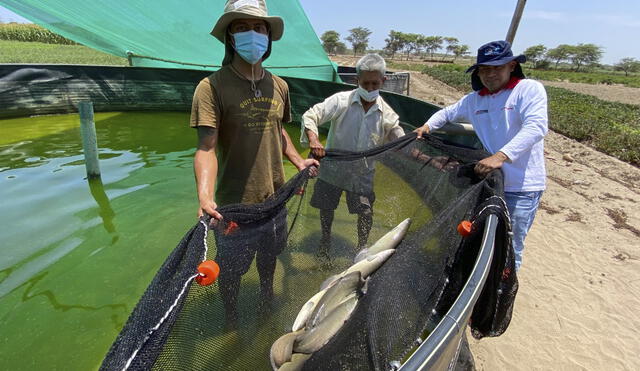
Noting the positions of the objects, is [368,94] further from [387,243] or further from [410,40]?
[410,40]

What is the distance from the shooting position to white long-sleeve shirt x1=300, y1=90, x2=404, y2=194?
2.83 m

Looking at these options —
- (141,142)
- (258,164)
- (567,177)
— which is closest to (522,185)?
(258,164)

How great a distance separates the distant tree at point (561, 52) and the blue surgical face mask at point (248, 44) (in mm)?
88219

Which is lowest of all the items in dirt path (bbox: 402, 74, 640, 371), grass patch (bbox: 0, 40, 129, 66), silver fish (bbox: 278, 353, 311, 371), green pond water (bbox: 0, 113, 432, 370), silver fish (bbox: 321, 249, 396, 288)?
dirt path (bbox: 402, 74, 640, 371)

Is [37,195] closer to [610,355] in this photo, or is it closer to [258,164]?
[258,164]

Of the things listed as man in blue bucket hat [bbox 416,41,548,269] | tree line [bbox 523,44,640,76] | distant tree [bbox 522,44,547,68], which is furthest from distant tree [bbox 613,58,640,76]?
man in blue bucket hat [bbox 416,41,548,269]

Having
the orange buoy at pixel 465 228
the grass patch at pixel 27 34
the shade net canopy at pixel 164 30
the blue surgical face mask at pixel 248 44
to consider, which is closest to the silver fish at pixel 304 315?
the orange buoy at pixel 465 228

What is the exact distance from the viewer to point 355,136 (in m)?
3.07

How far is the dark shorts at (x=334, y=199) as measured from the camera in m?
2.77

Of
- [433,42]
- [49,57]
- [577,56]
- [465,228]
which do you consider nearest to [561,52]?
[577,56]

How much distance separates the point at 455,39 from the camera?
94.8m

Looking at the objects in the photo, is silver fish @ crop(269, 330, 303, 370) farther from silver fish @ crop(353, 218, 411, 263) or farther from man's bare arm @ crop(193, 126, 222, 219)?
silver fish @ crop(353, 218, 411, 263)

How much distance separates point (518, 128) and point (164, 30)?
8152mm

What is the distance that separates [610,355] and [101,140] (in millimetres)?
8387
